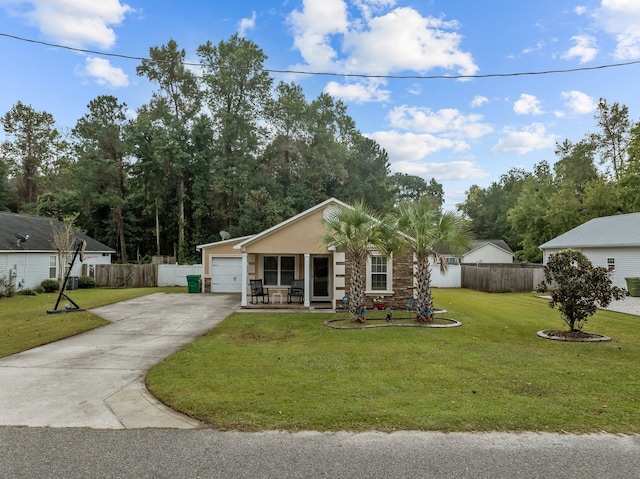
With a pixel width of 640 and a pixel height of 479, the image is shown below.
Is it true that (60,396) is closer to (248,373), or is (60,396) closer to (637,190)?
(248,373)

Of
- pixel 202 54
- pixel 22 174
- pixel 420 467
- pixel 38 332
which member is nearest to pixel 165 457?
pixel 420 467

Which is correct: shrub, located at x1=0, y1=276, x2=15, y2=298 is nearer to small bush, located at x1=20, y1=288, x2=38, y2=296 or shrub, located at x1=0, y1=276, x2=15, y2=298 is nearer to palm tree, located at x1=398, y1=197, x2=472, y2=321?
small bush, located at x1=20, y1=288, x2=38, y2=296

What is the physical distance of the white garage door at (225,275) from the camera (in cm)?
2042

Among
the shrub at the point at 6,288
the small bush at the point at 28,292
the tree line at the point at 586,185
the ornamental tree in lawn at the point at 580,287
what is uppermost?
the tree line at the point at 586,185

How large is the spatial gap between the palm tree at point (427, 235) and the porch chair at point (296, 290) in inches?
204

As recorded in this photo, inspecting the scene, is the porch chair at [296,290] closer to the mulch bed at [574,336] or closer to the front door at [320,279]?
the front door at [320,279]

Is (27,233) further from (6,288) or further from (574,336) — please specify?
(574,336)

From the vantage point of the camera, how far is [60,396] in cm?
544

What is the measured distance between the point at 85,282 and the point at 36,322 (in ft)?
39.3

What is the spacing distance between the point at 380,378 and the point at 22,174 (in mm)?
45797

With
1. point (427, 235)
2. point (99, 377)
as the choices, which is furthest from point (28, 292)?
point (427, 235)

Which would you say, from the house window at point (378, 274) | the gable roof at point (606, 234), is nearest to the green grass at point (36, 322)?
the house window at point (378, 274)

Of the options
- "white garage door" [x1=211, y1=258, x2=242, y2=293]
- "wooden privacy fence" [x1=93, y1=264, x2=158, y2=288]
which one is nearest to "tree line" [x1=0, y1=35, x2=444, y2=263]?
"wooden privacy fence" [x1=93, y1=264, x2=158, y2=288]

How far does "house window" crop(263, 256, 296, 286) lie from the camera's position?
52.7ft
